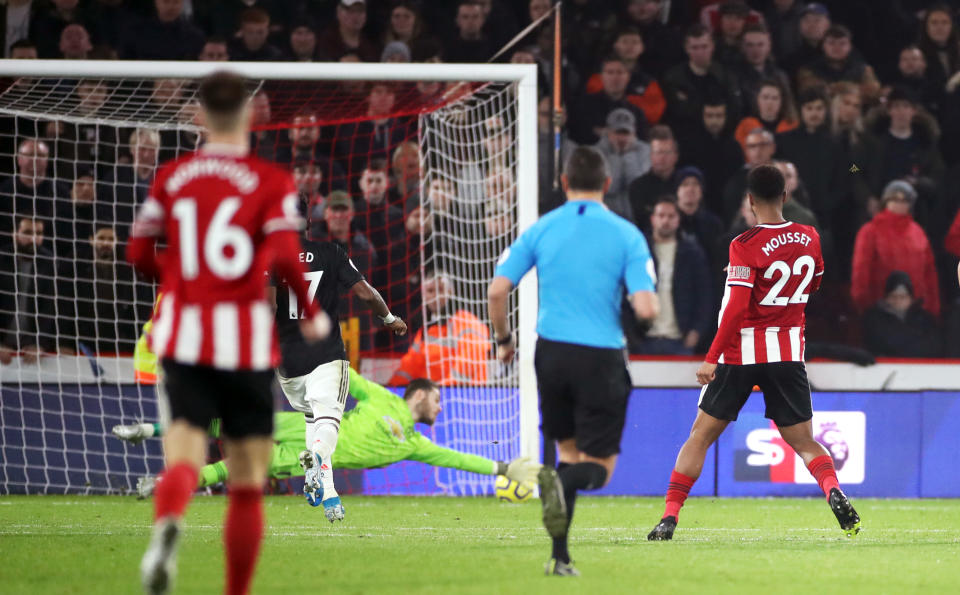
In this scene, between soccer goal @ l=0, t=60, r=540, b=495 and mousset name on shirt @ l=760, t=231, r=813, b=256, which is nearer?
mousset name on shirt @ l=760, t=231, r=813, b=256

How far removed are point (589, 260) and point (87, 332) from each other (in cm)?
724

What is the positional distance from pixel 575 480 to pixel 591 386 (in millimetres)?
394

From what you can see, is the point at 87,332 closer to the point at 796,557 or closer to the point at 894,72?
the point at 796,557

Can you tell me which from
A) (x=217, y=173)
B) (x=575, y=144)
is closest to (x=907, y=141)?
(x=575, y=144)

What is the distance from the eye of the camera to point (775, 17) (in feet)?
47.3

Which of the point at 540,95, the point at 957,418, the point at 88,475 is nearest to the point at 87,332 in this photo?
the point at 88,475

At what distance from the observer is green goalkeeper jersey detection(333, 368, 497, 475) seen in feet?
32.6

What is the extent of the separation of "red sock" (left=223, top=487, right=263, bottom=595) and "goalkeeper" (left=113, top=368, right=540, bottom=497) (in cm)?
509

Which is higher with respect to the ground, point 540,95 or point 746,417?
point 540,95

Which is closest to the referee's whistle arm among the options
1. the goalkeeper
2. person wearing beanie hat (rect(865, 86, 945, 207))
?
the goalkeeper

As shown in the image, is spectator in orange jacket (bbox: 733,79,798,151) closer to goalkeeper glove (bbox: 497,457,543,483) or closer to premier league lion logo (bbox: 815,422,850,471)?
premier league lion logo (bbox: 815,422,850,471)

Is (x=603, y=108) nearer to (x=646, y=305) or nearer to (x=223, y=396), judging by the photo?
(x=646, y=305)

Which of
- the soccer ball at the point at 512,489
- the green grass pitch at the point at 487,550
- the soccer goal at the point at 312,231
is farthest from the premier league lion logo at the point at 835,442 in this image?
the soccer ball at the point at 512,489

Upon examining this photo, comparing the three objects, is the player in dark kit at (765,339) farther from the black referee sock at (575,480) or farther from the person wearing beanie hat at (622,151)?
the person wearing beanie hat at (622,151)
